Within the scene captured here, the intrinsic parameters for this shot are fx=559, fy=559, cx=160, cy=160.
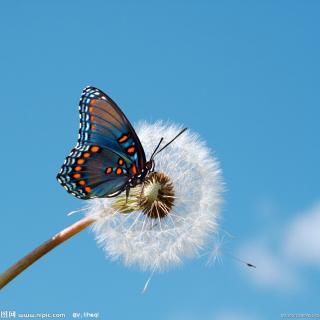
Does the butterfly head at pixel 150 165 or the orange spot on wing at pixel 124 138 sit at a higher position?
the butterfly head at pixel 150 165

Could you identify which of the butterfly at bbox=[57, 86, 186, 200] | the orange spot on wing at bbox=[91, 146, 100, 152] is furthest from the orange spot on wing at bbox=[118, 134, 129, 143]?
the orange spot on wing at bbox=[91, 146, 100, 152]

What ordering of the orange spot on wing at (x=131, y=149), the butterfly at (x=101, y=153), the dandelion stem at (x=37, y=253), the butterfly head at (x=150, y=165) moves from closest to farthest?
the dandelion stem at (x=37, y=253)
the butterfly at (x=101, y=153)
the orange spot on wing at (x=131, y=149)
the butterfly head at (x=150, y=165)

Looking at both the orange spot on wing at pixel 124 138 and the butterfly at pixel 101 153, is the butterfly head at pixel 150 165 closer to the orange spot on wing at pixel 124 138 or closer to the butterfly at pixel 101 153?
the butterfly at pixel 101 153

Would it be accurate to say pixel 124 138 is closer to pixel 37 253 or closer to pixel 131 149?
pixel 131 149

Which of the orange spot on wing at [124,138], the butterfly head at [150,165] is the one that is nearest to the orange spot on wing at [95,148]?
the orange spot on wing at [124,138]

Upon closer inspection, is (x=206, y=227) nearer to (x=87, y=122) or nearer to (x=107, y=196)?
(x=107, y=196)
